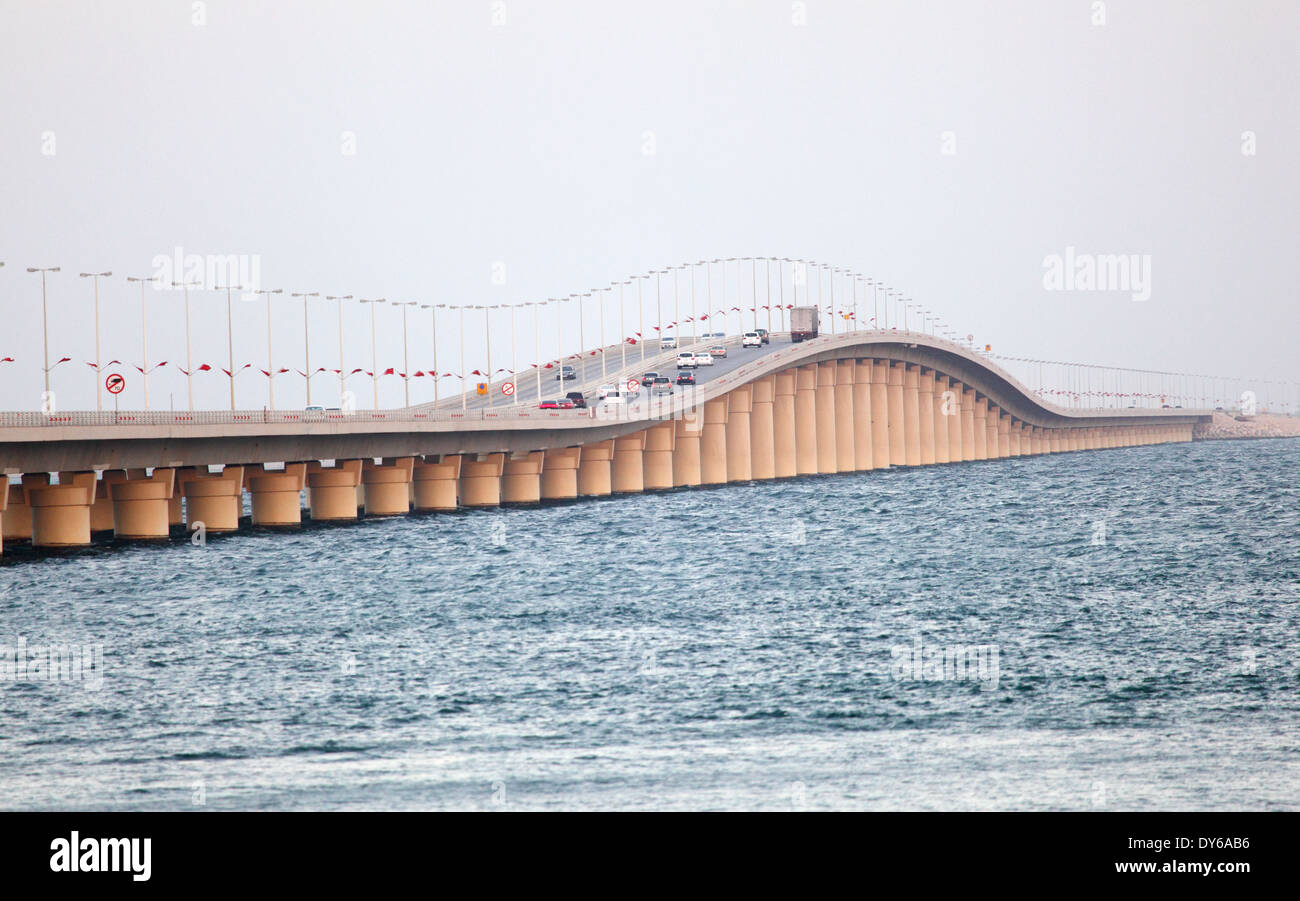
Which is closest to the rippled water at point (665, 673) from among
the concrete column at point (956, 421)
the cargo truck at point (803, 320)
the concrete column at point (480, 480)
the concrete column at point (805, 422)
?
the concrete column at point (480, 480)

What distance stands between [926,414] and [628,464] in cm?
6894

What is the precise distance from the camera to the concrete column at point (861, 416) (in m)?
163

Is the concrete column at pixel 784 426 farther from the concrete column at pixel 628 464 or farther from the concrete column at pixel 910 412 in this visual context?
the concrete column at pixel 910 412

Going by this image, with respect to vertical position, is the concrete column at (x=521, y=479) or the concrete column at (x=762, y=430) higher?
the concrete column at (x=762, y=430)

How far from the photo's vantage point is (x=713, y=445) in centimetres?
13162

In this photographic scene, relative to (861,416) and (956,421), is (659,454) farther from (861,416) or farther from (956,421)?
(956,421)

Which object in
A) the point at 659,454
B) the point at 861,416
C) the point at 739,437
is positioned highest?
the point at 861,416

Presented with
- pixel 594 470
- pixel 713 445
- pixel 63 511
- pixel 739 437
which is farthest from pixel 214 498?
pixel 739 437

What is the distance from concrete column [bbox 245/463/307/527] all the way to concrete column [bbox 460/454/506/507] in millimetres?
20872

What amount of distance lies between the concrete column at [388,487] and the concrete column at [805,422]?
60.0 metres

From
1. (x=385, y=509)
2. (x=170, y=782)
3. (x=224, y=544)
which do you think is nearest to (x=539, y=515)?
(x=385, y=509)

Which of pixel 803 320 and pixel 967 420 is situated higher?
pixel 803 320

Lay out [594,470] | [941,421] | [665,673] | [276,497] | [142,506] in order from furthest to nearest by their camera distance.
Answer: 1. [941,421]
2. [594,470]
3. [276,497]
4. [142,506]
5. [665,673]

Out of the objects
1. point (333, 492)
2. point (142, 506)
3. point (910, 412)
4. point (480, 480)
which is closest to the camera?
point (142, 506)
